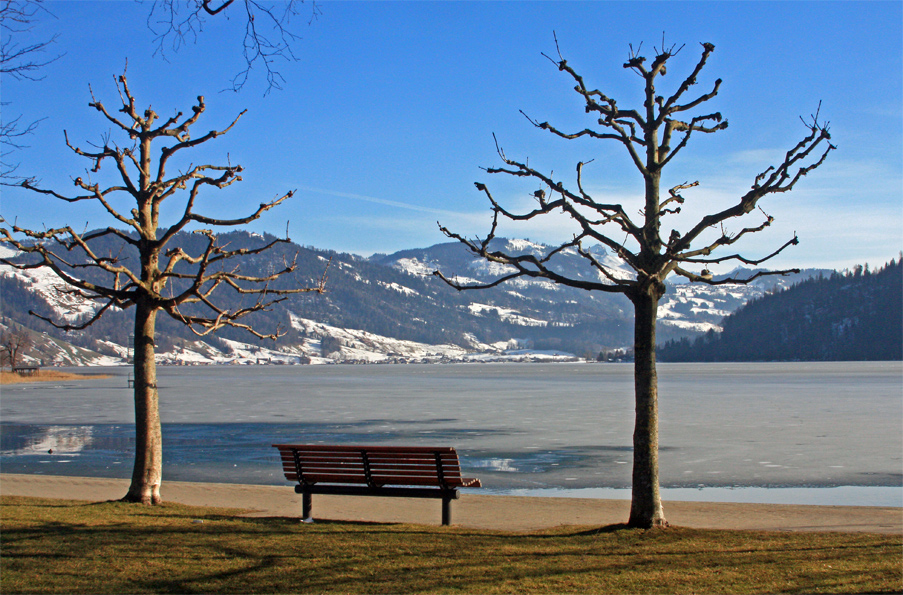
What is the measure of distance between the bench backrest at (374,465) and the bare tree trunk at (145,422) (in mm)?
2418

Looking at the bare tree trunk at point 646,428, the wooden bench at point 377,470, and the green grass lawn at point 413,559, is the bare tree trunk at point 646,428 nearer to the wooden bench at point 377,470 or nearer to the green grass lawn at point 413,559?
the green grass lawn at point 413,559

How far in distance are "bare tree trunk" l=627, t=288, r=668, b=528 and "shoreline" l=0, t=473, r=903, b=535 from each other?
1464 mm

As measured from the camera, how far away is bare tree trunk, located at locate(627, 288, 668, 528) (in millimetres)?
10703

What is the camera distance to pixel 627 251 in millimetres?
10906

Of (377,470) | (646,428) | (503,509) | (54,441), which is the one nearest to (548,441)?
(503,509)

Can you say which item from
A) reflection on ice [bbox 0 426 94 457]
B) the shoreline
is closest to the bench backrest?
the shoreline

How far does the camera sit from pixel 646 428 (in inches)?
427

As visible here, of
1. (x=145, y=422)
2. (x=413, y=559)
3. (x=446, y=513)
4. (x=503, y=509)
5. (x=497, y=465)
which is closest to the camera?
(x=413, y=559)

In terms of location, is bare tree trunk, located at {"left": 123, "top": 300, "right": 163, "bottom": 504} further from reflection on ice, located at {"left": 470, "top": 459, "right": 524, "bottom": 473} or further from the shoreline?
reflection on ice, located at {"left": 470, "top": 459, "right": 524, "bottom": 473}

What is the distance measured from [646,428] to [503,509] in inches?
150

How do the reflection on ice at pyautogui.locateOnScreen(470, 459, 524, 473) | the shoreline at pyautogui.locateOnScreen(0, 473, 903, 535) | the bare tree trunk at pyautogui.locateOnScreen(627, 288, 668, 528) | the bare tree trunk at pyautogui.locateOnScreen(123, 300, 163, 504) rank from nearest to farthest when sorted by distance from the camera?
the bare tree trunk at pyautogui.locateOnScreen(627, 288, 668, 528), the shoreline at pyautogui.locateOnScreen(0, 473, 903, 535), the bare tree trunk at pyautogui.locateOnScreen(123, 300, 163, 504), the reflection on ice at pyautogui.locateOnScreen(470, 459, 524, 473)

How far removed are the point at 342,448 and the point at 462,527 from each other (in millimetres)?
2173

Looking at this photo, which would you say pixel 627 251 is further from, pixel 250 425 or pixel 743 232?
pixel 250 425

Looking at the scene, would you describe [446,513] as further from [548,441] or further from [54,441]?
[54,441]
